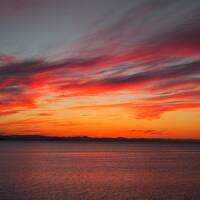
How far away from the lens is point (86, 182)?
174 feet

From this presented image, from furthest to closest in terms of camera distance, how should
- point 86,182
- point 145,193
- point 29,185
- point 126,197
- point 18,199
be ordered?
point 86,182 < point 29,185 < point 145,193 < point 126,197 < point 18,199

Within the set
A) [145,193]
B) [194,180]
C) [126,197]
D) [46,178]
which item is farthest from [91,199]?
[194,180]

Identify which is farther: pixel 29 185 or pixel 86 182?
pixel 86 182

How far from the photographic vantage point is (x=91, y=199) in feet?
128

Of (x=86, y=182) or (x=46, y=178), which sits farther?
(x=46, y=178)

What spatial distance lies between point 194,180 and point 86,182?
19030 millimetres

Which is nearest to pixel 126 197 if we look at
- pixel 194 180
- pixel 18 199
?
pixel 18 199

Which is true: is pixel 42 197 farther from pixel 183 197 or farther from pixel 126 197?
pixel 183 197

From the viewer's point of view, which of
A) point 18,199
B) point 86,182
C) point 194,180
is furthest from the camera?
point 194,180

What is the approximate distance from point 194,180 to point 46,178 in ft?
84.7

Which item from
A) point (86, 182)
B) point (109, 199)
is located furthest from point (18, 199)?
point (86, 182)

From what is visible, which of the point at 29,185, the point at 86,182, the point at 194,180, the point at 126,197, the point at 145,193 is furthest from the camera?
the point at 194,180

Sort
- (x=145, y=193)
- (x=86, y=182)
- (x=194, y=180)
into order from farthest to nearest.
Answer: (x=194, y=180) → (x=86, y=182) → (x=145, y=193)

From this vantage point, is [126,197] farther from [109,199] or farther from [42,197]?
[42,197]
